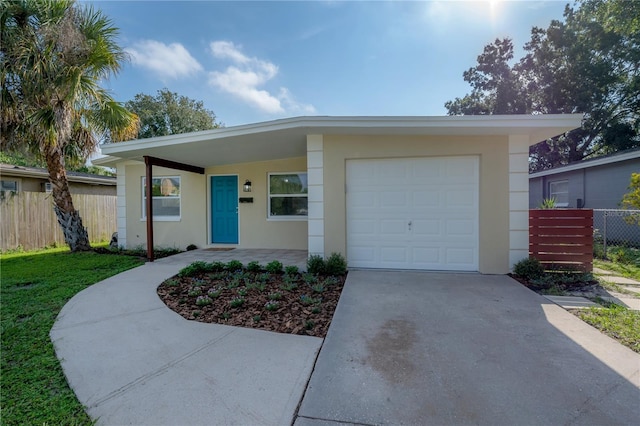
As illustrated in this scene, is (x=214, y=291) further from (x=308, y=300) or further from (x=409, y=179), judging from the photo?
(x=409, y=179)

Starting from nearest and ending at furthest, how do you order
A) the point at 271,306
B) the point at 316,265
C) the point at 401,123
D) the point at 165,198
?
the point at 271,306, the point at 401,123, the point at 316,265, the point at 165,198

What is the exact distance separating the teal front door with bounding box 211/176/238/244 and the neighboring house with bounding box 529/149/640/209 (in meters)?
11.2

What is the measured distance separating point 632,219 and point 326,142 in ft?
19.9

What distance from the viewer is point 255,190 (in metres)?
8.25

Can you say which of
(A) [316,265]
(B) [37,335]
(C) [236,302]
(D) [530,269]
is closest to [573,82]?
(D) [530,269]

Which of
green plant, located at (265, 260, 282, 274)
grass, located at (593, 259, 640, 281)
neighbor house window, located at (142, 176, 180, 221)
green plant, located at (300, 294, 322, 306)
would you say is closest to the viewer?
green plant, located at (300, 294, 322, 306)

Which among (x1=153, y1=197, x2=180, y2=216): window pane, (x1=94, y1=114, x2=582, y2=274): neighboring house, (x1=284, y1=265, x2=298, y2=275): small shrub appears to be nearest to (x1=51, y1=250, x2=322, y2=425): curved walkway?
(x1=284, y1=265, x2=298, y2=275): small shrub

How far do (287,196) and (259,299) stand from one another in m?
4.40

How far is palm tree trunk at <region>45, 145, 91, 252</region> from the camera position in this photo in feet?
23.6

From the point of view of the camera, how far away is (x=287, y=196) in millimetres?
8148

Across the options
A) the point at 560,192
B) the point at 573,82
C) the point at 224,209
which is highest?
the point at 573,82

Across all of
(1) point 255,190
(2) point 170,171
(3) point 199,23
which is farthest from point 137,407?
(3) point 199,23

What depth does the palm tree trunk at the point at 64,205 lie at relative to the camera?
7.20 meters

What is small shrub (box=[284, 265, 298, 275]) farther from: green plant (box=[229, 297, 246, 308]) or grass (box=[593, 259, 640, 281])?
grass (box=[593, 259, 640, 281])
